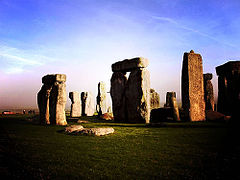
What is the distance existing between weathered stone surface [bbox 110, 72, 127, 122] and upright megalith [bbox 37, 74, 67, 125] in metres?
3.35

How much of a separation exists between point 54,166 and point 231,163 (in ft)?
8.99

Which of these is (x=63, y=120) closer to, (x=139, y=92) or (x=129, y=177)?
(x=139, y=92)

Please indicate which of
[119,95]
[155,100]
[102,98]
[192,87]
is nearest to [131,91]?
[119,95]

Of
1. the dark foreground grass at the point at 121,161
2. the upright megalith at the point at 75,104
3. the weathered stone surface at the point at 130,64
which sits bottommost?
the dark foreground grass at the point at 121,161

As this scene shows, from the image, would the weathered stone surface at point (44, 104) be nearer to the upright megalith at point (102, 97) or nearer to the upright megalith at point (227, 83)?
the upright megalith at point (102, 97)

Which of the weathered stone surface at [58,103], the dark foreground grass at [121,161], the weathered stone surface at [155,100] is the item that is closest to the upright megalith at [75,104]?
the weathered stone surface at [155,100]

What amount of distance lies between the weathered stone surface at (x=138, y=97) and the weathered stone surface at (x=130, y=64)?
292 millimetres

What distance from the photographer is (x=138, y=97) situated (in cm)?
1028

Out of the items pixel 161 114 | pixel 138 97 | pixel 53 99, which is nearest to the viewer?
pixel 53 99

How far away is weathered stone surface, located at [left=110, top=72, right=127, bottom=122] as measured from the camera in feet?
37.1

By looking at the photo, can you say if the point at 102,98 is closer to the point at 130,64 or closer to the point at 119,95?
the point at 119,95

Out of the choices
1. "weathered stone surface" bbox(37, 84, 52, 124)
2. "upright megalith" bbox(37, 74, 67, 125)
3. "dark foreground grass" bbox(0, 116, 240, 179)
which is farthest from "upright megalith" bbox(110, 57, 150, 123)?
"dark foreground grass" bbox(0, 116, 240, 179)

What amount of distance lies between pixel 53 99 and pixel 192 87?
25.3 ft

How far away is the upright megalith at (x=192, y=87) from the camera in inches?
420
